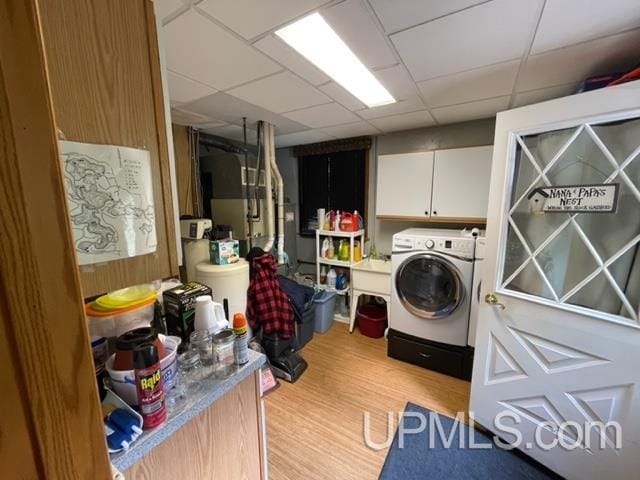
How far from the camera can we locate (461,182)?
A: 7.96 ft

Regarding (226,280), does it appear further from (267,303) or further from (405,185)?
(405,185)

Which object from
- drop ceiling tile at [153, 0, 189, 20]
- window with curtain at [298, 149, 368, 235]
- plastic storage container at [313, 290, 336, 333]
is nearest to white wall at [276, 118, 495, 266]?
window with curtain at [298, 149, 368, 235]

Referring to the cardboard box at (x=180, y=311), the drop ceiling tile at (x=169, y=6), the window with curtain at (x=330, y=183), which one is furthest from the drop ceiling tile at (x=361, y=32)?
the window with curtain at (x=330, y=183)

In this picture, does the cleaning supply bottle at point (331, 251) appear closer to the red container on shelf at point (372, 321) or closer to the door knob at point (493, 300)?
the red container on shelf at point (372, 321)

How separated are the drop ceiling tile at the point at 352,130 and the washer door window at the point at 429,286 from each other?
4.53 ft

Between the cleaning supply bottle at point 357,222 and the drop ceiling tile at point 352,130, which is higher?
the drop ceiling tile at point 352,130

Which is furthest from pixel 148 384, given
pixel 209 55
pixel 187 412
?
pixel 209 55

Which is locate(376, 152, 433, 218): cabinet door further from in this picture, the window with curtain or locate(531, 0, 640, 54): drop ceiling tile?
locate(531, 0, 640, 54): drop ceiling tile

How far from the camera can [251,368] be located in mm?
951

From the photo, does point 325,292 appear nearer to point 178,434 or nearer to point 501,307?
point 501,307

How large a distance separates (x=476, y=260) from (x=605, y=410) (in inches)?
40.7

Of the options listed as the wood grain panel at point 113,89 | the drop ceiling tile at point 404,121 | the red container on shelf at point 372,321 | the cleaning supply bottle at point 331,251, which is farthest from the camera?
the cleaning supply bottle at point 331,251

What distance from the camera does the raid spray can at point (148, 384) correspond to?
25.2 inches

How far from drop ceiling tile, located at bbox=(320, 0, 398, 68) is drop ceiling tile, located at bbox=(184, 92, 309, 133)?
1.00 m
